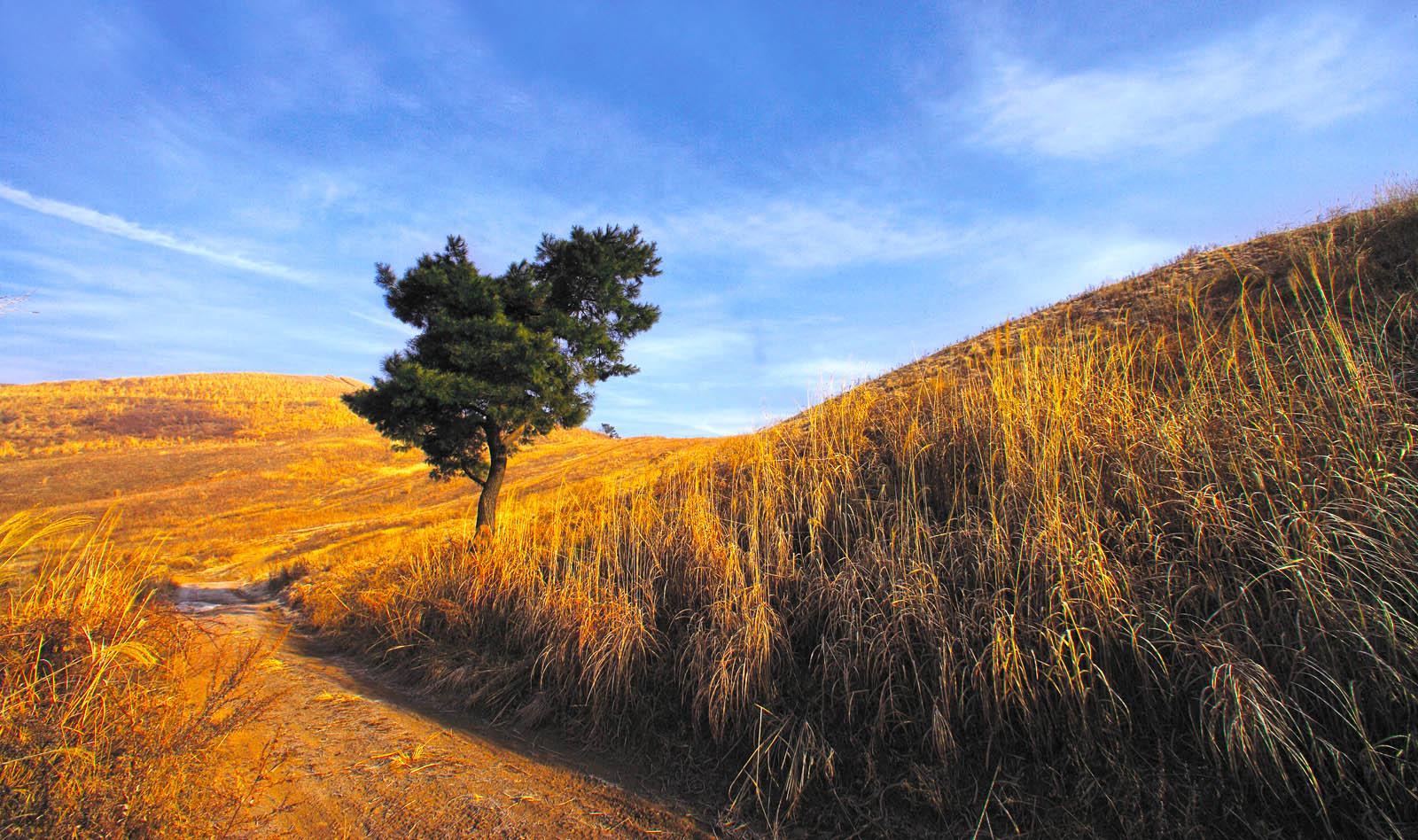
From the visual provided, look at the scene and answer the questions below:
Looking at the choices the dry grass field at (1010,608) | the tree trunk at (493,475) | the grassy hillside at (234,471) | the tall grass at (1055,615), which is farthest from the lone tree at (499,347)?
the tall grass at (1055,615)

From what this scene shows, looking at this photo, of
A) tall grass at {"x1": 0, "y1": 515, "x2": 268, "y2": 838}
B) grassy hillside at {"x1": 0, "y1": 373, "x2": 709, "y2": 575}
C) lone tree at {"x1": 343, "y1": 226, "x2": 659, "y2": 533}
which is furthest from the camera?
grassy hillside at {"x1": 0, "y1": 373, "x2": 709, "y2": 575}

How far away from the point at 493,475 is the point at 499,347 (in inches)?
128

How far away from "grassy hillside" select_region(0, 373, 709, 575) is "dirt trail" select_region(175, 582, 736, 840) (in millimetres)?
8372

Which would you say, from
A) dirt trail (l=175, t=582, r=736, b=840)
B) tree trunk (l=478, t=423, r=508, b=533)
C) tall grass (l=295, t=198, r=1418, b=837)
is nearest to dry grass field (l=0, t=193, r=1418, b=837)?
tall grass (l=295, t=198, r=1418, b=837)

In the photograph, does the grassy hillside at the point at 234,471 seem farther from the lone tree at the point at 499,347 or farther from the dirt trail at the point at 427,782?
the dirt trail at the point at 427,782

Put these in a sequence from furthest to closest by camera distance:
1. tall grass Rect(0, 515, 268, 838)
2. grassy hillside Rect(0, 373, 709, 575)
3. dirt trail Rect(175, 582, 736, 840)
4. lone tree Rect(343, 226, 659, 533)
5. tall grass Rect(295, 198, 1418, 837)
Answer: grassy hillside Rect(0, 373, 709, 575) < lone tree Rect(343, 226, 659, 533) < dirt trail Rect(175, 582, 736, 840) < tall grass Rect(0, 515, 268, 838) < tall grass Rect(295, 198, 1418, 837)

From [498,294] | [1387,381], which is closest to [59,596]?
[498,294]

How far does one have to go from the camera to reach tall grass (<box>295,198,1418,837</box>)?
2.42 m

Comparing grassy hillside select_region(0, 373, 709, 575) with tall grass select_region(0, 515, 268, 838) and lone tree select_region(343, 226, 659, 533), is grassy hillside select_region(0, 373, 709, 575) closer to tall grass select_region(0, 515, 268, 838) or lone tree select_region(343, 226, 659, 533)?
lone tree select_region(343, 226, 659, 533)

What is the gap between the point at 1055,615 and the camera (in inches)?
119

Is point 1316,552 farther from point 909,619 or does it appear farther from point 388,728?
point 388,728

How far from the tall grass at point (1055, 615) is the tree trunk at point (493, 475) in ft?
20.8

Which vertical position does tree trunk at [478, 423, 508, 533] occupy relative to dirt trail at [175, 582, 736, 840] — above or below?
above

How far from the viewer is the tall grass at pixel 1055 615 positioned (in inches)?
95.2
